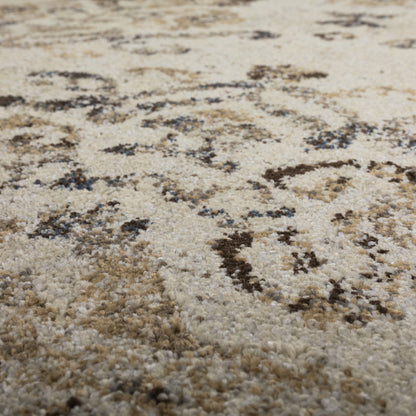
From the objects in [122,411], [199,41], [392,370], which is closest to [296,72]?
[199,41]

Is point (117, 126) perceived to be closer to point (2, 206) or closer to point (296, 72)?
point (2, 206)

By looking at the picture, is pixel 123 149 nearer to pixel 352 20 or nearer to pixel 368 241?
pixel 368 241

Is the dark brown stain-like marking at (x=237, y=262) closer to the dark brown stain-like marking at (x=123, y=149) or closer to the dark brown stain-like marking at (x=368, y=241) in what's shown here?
the dark brown stain-like marking at (x=368, y=241)

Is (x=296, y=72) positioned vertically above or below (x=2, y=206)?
above

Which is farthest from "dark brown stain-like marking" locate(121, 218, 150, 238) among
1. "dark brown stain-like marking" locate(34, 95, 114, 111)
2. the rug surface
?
"dark brown stain-like marking" locate(34, 95, 114, 111)

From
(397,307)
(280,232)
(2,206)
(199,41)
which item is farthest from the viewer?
(199,41)

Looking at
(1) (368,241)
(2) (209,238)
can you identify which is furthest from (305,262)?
(2) (209,238)

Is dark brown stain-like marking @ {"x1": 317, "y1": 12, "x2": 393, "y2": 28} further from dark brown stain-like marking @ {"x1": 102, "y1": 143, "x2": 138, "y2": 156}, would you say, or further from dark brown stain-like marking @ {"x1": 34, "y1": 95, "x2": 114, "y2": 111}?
dark brown stain-like marking @ {"x1": 102, "y1": 143, "x2": 138, "y2": 156}

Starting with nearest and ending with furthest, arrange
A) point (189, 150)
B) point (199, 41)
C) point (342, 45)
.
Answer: point (189, 150) → point (342, 45) → point (199, 41)
